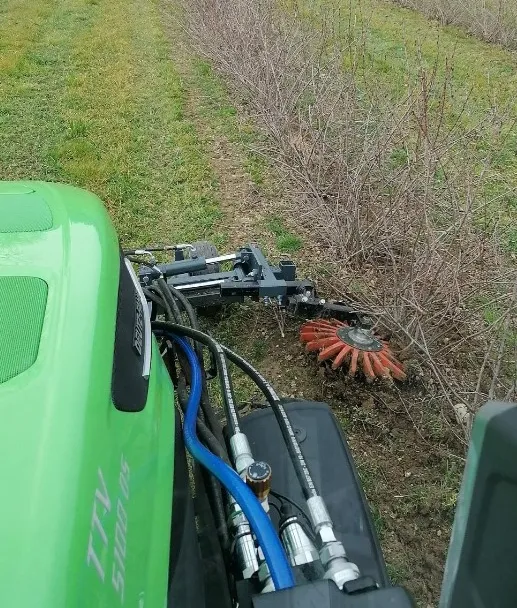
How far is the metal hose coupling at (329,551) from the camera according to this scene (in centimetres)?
151

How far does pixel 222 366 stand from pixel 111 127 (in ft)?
16.5

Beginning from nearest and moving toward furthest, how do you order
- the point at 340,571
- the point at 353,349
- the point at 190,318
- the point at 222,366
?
the point at 340,571 < the point at 222,366 < the point at 190,318 < the point at 353,349

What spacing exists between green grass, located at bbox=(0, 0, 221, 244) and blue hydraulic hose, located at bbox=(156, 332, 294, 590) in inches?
109

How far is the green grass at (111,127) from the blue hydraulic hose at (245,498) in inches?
109

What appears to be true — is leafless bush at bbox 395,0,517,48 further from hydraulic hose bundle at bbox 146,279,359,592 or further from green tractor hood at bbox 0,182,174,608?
green tractor hood at bbox 0,182,174,608

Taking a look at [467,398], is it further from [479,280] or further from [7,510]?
[7,510]

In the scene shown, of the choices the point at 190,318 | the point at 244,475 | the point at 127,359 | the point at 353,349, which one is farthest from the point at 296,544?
the point at 353,349

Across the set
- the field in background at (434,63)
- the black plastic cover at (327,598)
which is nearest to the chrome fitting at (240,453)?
the black plastic cover at (327,598)

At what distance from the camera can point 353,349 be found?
306cm

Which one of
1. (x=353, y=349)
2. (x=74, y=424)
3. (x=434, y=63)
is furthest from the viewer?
(x=434, y=63)

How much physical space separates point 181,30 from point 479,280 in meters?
10.0

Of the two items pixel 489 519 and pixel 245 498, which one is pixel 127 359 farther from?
pixel 489 519

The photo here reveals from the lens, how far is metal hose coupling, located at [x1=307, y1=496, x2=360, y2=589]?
1.51 metres

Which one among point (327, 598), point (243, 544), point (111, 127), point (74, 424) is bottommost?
point (111, 127)
